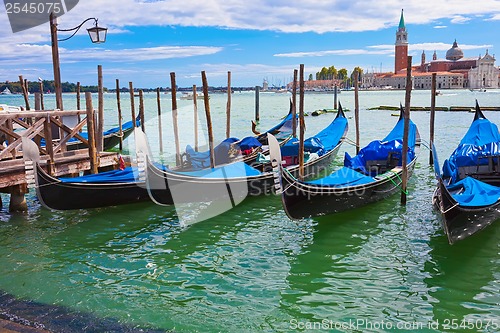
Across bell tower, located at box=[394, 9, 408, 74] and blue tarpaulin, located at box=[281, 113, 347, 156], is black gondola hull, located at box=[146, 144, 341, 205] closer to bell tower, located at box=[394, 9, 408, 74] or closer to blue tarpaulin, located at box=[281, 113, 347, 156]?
blue tarpaulin, located at box=[281, 113, 347, 156]

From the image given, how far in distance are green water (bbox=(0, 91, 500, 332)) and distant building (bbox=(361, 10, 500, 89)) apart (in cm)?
8483

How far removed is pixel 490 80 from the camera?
88.2 meters

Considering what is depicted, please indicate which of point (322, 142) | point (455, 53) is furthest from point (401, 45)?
point (322, 142)

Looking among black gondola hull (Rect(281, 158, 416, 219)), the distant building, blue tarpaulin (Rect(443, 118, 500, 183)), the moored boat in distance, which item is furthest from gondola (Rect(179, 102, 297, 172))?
the distant building

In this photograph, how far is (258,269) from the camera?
445 centimetres

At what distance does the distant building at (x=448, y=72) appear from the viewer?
85.1 meters

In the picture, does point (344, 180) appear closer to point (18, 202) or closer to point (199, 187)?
point (199, 187)

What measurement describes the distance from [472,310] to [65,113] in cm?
560

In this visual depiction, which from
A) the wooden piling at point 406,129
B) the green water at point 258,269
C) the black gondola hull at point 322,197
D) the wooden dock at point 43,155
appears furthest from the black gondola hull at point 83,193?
the wooden piling at point 406,129

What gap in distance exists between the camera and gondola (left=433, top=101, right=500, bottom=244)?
452 centimetres

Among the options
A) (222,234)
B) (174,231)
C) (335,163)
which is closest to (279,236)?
(222,234)

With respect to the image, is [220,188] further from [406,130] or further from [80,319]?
[80,319]

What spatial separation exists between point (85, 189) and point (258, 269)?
2602mm

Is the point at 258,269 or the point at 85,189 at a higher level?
the point at 85,189
